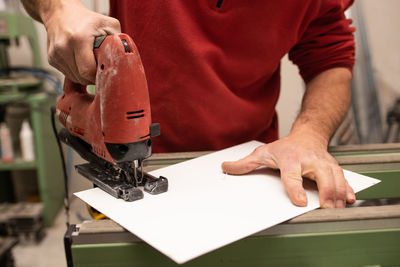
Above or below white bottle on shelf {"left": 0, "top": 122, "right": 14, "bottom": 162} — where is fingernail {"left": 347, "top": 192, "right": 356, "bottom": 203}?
above

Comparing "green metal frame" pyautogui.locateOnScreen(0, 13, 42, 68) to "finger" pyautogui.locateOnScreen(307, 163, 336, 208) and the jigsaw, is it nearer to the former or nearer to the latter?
the jigsaw

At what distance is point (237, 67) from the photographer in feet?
3.17

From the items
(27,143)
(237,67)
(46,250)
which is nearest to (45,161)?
(27,143)

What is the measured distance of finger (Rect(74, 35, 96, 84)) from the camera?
1.97ft

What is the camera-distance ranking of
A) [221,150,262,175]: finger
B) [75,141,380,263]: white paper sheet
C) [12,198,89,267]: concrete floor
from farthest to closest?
1. [12,198,89,267]: concrete floor
2. [221,150,262,175]: finger
3. [75,141,380,263]: white paper sheet

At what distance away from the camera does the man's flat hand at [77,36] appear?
60cm

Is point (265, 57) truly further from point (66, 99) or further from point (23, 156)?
point (23, 156)

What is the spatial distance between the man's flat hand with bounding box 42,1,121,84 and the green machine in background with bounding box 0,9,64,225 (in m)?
1.40

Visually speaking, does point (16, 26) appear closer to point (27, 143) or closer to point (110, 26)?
point (27, 143)

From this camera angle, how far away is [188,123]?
0.98 metres

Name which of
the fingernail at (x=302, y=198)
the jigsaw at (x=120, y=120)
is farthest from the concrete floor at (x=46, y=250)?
the fingernail at (x=302, y=198)

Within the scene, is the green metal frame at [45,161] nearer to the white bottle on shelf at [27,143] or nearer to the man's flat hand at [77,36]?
the white bottle on shelf at [27,143]

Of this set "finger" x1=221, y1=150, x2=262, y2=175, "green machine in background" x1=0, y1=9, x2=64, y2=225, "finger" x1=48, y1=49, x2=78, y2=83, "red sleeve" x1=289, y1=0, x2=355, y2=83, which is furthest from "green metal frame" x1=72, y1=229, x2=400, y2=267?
"green machine in background" x1=0, y1=9, x2=64, y2=225

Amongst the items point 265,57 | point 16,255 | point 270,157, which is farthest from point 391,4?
point 16,255
